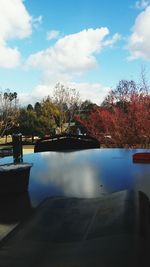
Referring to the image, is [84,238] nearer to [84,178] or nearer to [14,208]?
[14,208]

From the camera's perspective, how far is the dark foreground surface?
2.02ft

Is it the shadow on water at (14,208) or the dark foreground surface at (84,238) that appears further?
the shadow on water at (14,208)

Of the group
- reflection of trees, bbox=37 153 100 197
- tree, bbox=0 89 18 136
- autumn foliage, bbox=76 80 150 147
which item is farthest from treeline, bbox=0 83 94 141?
reflection of trees, bbox=37 153 100 197

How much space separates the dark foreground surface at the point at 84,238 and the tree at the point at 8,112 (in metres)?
27.1

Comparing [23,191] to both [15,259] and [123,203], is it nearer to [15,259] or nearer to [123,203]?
[123,203]

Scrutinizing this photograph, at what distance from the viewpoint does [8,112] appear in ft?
93.5

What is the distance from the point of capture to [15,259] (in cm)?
63

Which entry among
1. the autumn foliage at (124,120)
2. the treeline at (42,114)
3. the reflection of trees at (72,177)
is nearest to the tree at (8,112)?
the treeline at (42,114)

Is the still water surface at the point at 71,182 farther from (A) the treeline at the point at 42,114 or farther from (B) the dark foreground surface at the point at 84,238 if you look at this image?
(A) the treeline at the point at 42,114

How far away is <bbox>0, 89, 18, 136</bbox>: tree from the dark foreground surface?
27.1 m

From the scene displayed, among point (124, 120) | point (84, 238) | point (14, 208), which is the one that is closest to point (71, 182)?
point (14, 208)

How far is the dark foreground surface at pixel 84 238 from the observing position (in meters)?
0.62

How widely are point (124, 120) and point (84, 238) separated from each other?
1333cm

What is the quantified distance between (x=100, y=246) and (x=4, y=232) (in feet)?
0.75
